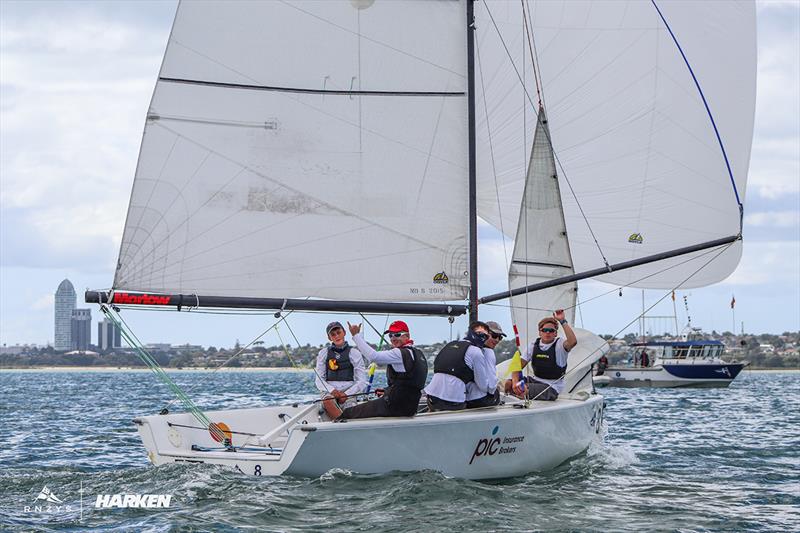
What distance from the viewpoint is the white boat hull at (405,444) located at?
10094 mm

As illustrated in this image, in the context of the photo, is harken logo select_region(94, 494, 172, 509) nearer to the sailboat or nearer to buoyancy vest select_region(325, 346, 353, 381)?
the sailboat

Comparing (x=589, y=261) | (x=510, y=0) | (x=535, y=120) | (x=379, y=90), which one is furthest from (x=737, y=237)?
(x=379, y=90)

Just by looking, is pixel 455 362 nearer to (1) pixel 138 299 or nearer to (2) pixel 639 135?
(1) pixel 138 299

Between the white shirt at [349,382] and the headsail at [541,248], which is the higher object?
the headsail at [541,248]

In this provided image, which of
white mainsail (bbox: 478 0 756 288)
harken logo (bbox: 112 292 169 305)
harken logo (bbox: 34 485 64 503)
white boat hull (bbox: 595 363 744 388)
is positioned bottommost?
white boat hull (bbox: 595 363 744 388)

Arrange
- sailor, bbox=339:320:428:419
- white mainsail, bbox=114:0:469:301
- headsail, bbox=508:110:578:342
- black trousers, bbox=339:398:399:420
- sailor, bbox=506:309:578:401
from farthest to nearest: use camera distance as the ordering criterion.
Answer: headsail, bbox=508:110:578:342
sailor, bbox=506:309:578:401
white mainsail, bbox=114:0:469:301
black trousers, bbox=339:398:399:420
sailor, bbox=339:320:428:419

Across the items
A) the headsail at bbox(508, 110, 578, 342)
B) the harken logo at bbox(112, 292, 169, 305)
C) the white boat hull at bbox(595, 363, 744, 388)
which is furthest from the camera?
the white boat hull at bbox(595, 363, 744, 388)

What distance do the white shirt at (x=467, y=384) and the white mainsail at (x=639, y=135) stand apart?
20.7ft

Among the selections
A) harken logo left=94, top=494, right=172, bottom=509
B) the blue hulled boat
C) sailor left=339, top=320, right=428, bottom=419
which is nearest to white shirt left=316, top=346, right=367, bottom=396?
sailor left=339, top=320, right=428, bottom=419

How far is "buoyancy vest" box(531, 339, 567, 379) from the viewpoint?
1280 cm

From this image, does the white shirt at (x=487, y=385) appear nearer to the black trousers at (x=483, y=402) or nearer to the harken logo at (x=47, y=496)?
the black trousers at (x=483, y=402)

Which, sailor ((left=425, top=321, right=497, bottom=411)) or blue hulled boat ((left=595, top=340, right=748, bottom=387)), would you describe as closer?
sailor ((left=425, top=321, right=497, bottom=411))

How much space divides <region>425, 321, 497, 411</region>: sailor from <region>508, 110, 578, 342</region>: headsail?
3.84 metres

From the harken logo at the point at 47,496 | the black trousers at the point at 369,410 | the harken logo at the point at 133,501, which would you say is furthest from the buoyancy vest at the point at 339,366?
the harken logo at the point at 47,496
